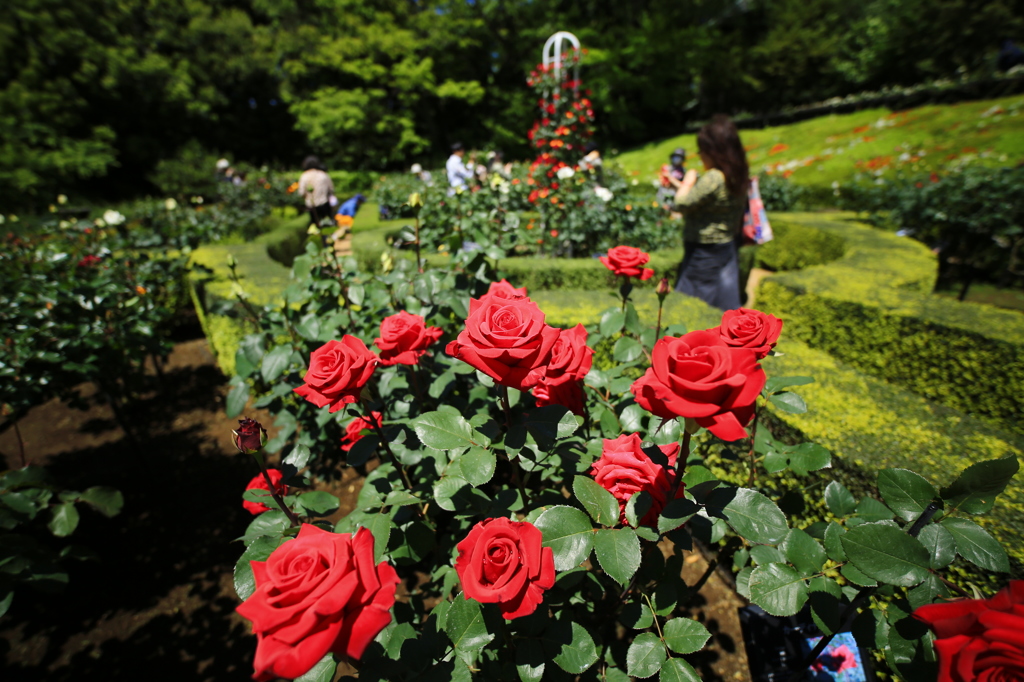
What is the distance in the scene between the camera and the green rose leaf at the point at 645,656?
91 centimetres

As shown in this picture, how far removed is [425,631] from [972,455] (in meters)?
2.29

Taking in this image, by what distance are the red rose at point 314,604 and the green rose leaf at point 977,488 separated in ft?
3.28

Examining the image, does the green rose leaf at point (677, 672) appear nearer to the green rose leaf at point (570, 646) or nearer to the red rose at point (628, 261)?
the green rose leaf at point (570, 646)

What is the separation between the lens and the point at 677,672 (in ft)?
2.93

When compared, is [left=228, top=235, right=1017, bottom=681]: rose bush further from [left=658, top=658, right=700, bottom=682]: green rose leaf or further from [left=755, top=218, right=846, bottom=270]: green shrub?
[left=755, top=218, right=846, bottom=270]: green shrub

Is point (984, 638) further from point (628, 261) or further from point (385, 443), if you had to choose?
point (628, 261)

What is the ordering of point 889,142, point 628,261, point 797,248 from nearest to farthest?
point 628,261
point 797,248
point 889,142

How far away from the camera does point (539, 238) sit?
5305mm

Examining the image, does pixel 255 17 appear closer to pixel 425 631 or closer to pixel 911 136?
pixel 911 136

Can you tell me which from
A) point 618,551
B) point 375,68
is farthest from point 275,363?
point 375,68

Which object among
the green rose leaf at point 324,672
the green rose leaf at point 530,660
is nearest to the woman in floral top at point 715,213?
the green rose leaf at point 530,660

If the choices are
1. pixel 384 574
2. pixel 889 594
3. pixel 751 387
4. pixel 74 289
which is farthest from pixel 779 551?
pixel 74 289

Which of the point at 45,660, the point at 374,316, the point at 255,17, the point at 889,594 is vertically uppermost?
the point at 255,17

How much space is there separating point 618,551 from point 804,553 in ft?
1.62
